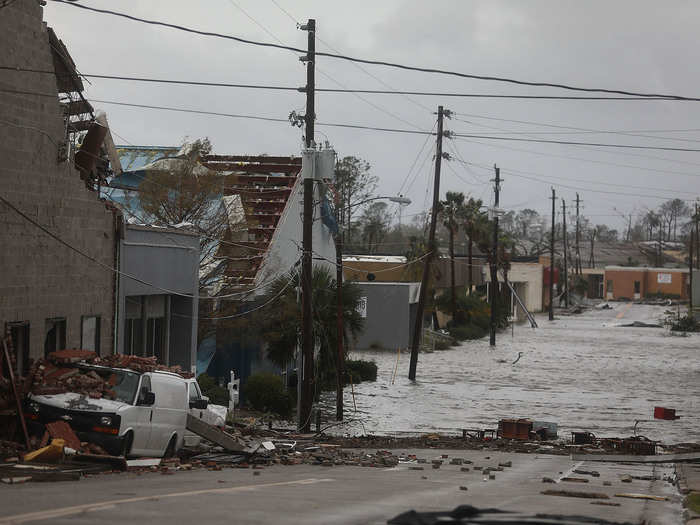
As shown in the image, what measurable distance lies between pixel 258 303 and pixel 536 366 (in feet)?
74.3

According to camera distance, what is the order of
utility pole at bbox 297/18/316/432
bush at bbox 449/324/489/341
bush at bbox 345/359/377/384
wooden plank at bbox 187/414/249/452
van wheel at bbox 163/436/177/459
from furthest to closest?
1. bush at bbox 449/324/489/341
2. bush at bbox 345/359/377/384
3. utility pole at bbox 297/18/316/432
4. wooden plank at bbox 187/414/249/452
5. van wheel at bbox 163/436/177/459

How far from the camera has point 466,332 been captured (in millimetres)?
77312

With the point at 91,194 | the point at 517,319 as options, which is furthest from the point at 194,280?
the point at 517,319

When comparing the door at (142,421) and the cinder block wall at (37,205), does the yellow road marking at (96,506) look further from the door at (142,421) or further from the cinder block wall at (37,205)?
the cinder block wall at (37,205)

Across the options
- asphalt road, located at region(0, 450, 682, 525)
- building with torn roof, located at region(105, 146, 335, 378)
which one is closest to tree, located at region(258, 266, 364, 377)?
building with torn roof, located at region(105, 146, 335, 378)

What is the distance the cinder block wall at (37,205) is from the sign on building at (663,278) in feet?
446

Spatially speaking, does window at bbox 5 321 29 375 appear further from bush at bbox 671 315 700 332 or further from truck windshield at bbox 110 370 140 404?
bush at bbox 671 315 700 332

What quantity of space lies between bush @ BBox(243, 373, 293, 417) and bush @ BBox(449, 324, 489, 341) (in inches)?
1667

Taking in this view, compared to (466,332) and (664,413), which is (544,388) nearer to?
(664,413)

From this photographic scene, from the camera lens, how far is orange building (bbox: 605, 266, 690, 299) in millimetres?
148375

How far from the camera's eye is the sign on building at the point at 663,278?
14905cm

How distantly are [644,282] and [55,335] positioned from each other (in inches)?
5460

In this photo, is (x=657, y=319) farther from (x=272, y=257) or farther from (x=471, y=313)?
(x=272, y=257)

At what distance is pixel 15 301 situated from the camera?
19.8 m
